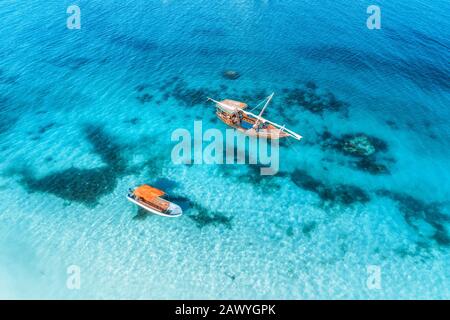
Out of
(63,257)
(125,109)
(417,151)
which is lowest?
(63,257)

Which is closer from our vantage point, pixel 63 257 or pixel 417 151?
pixel 63 257

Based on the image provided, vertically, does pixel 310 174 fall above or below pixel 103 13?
below

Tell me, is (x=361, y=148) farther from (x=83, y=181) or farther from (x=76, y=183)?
(x=76, y=183)

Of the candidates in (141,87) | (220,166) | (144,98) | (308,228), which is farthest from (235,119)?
(308,228)

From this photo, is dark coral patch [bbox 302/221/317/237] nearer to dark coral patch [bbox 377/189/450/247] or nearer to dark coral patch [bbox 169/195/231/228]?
dark coral patch [bbox 169/195/231/228]
